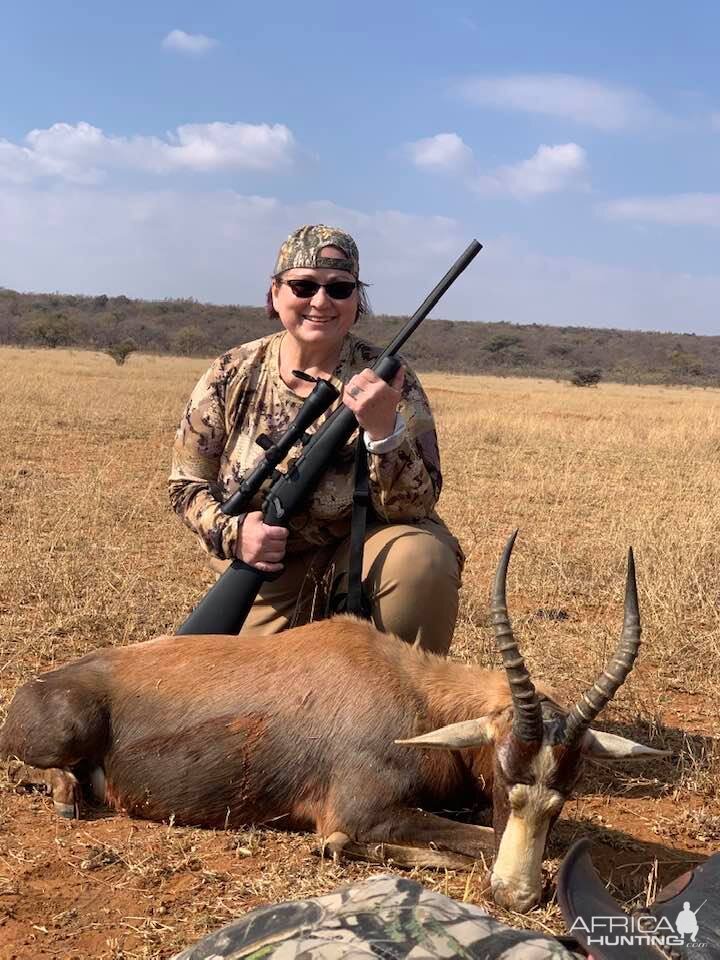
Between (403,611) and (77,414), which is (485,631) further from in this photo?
(77,414)

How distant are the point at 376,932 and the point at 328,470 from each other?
292 cm

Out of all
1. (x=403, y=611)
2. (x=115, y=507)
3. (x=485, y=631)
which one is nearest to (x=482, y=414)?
(x=115, y=507)

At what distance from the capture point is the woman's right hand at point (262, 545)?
4613 mm

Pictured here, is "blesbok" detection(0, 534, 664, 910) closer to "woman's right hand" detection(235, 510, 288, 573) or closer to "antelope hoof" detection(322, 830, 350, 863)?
"antelope hoof" detection(322, 830, 350, 863)

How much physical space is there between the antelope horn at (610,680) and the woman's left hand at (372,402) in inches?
61.5

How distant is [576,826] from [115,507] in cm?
645

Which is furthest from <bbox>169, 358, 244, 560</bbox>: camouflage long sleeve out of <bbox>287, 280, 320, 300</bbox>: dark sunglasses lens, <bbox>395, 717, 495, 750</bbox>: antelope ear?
<bbox>395, 717, 495, 750</bbox>: antelope ear

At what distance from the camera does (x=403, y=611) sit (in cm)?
473

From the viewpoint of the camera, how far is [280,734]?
3.98m

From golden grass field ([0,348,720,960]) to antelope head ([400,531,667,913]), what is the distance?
0.14 meters

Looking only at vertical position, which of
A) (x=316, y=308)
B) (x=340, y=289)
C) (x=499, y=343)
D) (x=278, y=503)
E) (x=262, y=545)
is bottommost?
(x=262, y=545)

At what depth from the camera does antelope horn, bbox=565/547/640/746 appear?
326cm

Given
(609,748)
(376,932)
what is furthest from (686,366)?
(376,932)

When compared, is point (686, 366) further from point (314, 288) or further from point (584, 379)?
point (314, 288)
